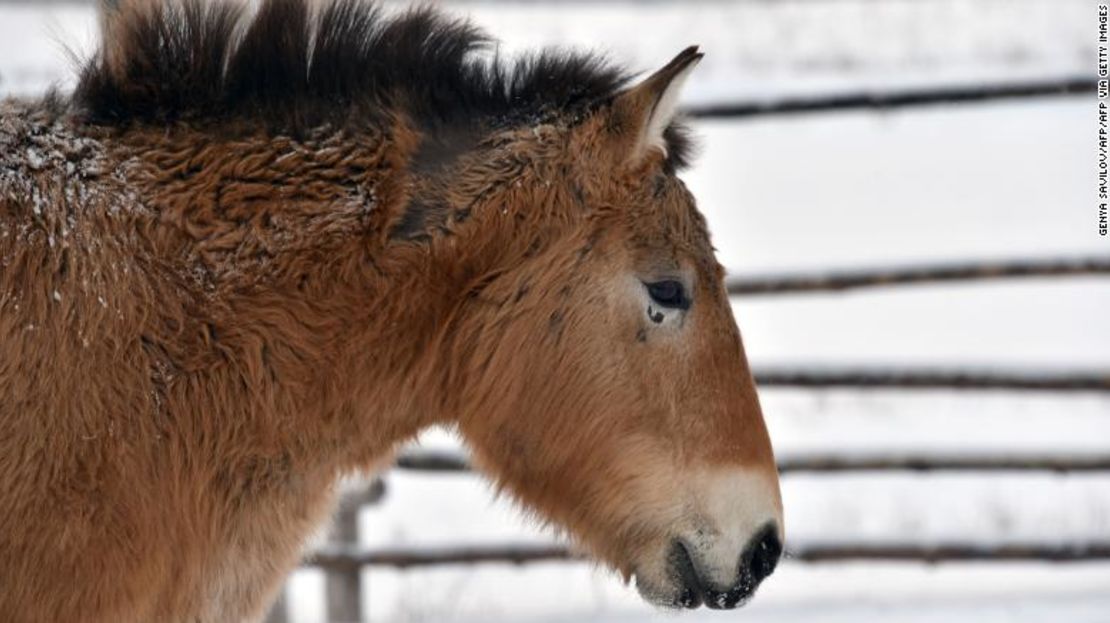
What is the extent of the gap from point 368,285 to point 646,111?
779 millimetres

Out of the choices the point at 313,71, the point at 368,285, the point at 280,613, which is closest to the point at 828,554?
the point at 280,613

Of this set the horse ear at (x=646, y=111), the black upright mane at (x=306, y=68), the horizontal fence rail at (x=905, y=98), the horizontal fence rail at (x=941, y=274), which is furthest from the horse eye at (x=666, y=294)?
the horizontal fence rail at (x=905, y=98)

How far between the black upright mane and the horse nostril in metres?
1.14

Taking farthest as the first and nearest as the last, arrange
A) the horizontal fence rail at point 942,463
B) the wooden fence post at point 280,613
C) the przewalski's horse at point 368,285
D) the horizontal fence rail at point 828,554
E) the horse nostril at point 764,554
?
1. the horizontal fence rail at point 942,463
2. the horizontal fence rail at point 828,554
3. the wooden fence post at point 280,613
4. the horse nostril at point 764,554
5. the przewalski's horse at point 368,285

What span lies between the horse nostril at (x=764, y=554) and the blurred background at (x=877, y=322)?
7.14ft

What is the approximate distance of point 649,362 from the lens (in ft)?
11.8

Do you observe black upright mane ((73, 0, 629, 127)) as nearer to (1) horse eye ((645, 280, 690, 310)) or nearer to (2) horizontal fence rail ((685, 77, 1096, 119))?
(1) horse eye ((645, 280, 690, 310))

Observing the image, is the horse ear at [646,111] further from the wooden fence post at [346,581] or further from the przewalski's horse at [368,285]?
the wooden fence post at [346,581]

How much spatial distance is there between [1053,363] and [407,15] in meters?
5.31

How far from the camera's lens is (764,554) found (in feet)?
11.7

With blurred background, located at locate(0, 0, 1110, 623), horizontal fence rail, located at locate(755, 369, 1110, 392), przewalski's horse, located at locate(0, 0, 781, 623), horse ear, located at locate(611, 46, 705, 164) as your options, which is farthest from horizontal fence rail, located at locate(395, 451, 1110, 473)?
horse ear, located at locate(611, 46, 705, 164)

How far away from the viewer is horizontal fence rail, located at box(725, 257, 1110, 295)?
26.0ft

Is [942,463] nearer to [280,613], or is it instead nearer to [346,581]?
[346,581]

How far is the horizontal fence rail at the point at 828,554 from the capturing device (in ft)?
25.3
